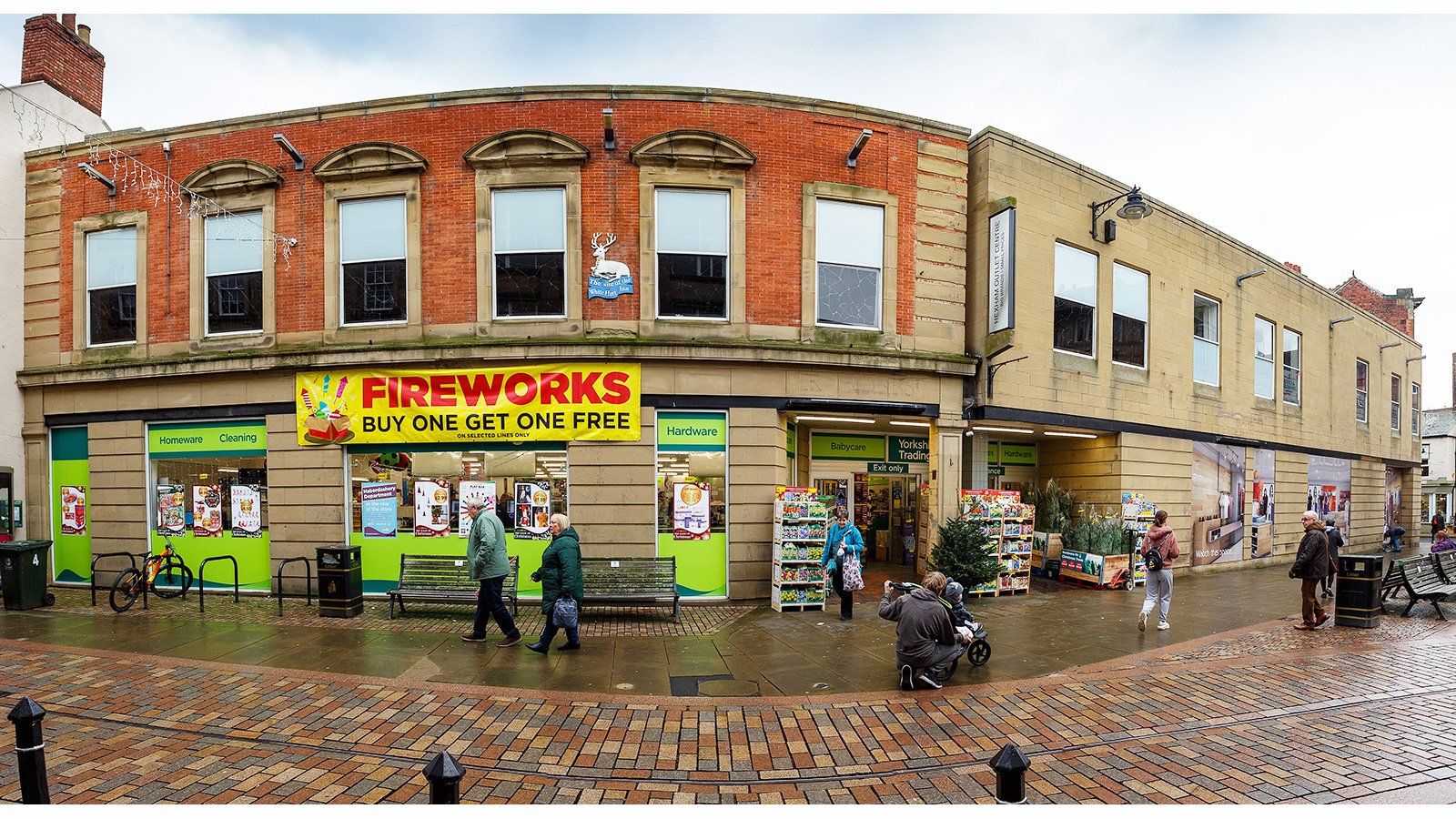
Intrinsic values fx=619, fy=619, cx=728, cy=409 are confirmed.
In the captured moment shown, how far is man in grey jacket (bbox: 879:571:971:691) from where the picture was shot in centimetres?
653

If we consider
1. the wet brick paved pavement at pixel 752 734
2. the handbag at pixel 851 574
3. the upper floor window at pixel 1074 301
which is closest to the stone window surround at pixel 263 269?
the wet brick paved pavement at pixel 752 734

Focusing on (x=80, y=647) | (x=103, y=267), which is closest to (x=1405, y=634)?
(x=80, y=647)

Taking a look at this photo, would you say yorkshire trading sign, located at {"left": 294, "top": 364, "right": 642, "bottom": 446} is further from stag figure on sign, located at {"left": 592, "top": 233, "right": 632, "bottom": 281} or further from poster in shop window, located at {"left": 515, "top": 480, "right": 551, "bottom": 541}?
stag figure on sign, located at {"left": 592, "top": 233, "right": 632, "bottom": 281}

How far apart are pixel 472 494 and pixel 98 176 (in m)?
9.92

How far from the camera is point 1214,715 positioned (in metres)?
5.90

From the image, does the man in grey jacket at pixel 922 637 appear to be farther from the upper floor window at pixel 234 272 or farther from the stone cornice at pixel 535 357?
the upper floor window at pixel 234 272

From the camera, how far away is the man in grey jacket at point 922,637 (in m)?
6.53

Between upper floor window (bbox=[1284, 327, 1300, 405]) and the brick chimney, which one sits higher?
the brick chimney

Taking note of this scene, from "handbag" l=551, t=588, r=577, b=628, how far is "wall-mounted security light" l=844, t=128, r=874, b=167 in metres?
9.01

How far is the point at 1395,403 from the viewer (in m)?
25.3

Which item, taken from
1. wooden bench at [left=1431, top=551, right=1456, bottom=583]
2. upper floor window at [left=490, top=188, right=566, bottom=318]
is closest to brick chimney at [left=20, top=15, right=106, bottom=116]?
upper floor window at [left=490, top=188, right=566, bottom=318]

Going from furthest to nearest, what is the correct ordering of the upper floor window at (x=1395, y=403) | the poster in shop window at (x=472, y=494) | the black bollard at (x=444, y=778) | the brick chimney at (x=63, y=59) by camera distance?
the upper floor window at (x=1395, y=403) < the brick chimney at (x=63, y=59) < the poster in shop window at (x=472, y=494) < the black bollard at (x=444, y=778)

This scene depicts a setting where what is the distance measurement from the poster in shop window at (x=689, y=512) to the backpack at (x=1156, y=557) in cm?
689

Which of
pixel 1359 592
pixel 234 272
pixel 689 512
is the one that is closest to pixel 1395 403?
pixel 1359 592
